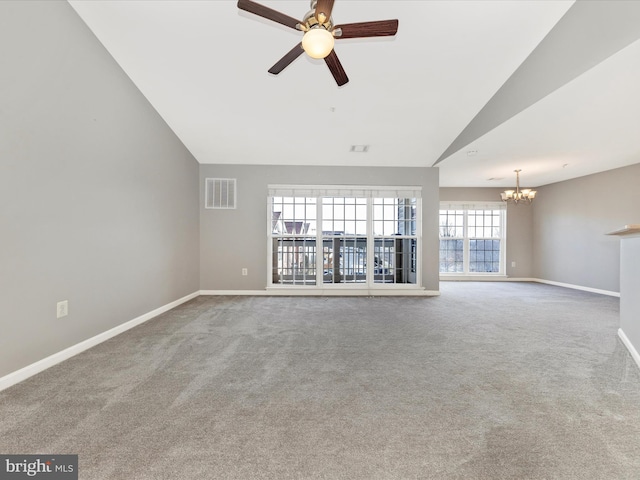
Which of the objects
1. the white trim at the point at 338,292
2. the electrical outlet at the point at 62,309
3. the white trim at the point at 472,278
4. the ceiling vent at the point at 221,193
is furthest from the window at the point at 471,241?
the electrical outlet at the point at 62,309

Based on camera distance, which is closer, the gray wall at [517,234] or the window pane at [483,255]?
the gray wall at [517,234]

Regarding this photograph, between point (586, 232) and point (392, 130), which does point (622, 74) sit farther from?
point (586, 232)

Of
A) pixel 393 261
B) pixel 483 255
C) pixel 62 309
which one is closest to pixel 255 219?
pixel 393 261

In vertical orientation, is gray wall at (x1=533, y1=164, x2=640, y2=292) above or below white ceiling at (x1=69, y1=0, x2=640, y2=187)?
below

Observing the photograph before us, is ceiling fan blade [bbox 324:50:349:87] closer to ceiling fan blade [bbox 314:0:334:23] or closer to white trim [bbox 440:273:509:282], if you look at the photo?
ceiling fan blade [bbox 314:0:334:23]

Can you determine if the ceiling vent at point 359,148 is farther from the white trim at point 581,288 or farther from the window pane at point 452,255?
the white trim at point 581,288

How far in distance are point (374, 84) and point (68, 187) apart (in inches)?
126

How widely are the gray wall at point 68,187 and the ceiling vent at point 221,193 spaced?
57.3 inches

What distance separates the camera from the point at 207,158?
5152 mm

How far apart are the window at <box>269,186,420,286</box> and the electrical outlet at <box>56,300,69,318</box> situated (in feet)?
10.6

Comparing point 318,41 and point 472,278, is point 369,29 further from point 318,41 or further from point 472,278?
point 472,278

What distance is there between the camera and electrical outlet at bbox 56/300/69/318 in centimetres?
239

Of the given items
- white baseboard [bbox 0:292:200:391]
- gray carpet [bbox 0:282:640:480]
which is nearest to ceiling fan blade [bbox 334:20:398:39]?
gray carpet [bbox 0:282:640:480]

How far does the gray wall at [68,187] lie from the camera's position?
2033 mm
